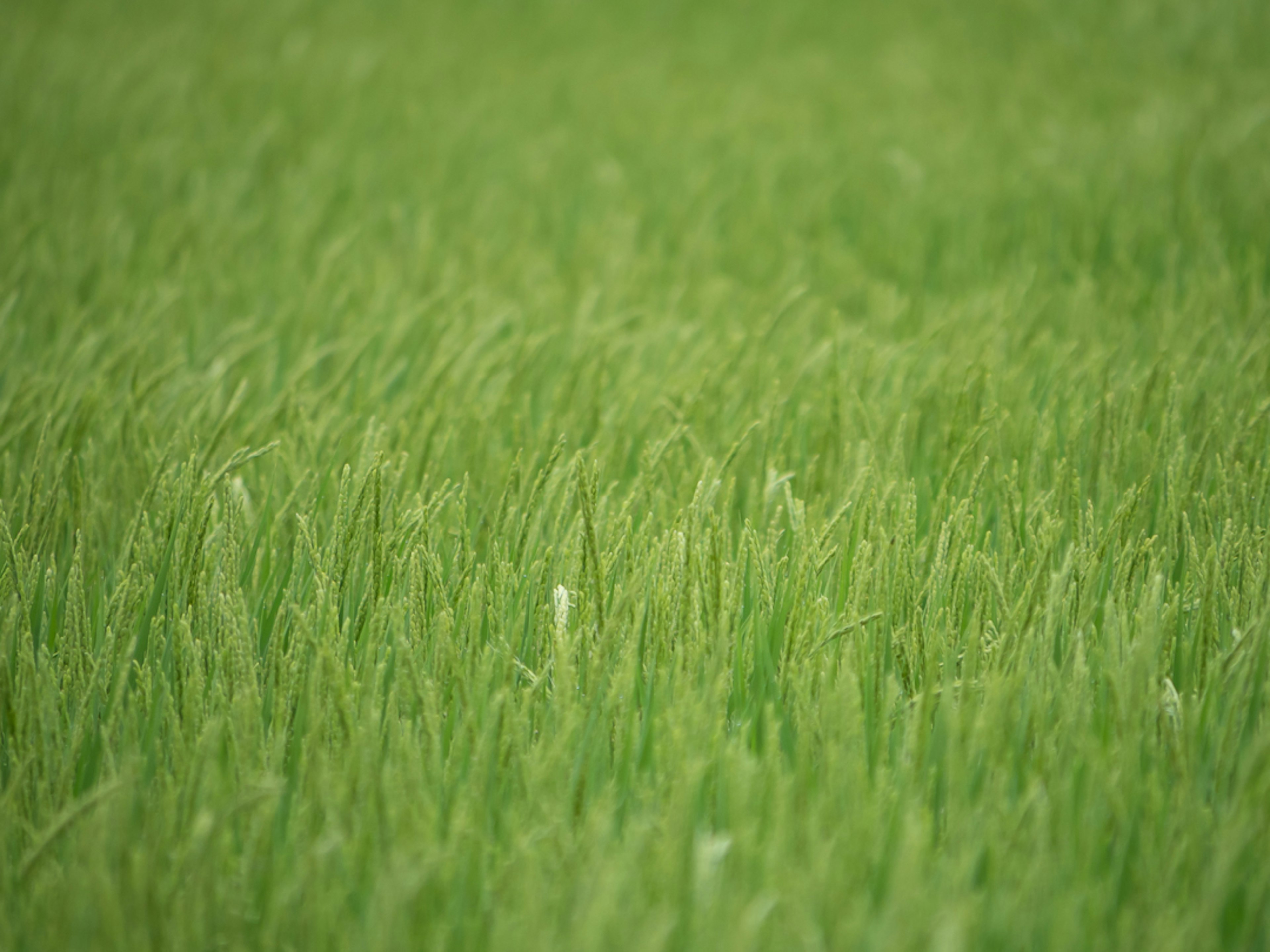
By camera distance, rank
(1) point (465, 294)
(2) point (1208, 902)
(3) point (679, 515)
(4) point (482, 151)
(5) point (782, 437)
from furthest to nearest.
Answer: (4) point (482, 151)
(1) point (465, 294)
(5) point (782, 437)
(3) point (679, 515)
(2) point (1208, 902)

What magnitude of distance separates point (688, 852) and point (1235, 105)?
4.01 meters

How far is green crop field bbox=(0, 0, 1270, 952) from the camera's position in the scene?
2.84 ft

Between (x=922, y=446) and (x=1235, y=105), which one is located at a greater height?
(x=1235, y=105)

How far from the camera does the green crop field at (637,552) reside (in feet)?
2.84

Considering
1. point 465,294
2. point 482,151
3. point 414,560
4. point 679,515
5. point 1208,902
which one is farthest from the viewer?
Result: point 482,151

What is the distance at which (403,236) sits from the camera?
9.78ft

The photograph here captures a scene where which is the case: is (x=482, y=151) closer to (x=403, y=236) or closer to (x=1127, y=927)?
(x=403, y=236)

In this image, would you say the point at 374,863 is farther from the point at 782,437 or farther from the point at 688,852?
the point at 782,437

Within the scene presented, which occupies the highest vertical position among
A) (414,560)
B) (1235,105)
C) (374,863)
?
(1235,105)

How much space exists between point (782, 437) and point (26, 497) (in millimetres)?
1091

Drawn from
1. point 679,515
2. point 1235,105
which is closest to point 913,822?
point 679,515

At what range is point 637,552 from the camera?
134 centimetres

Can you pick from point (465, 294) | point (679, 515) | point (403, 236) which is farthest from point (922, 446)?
point (403, 236)

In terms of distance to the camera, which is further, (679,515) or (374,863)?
(679,515)
